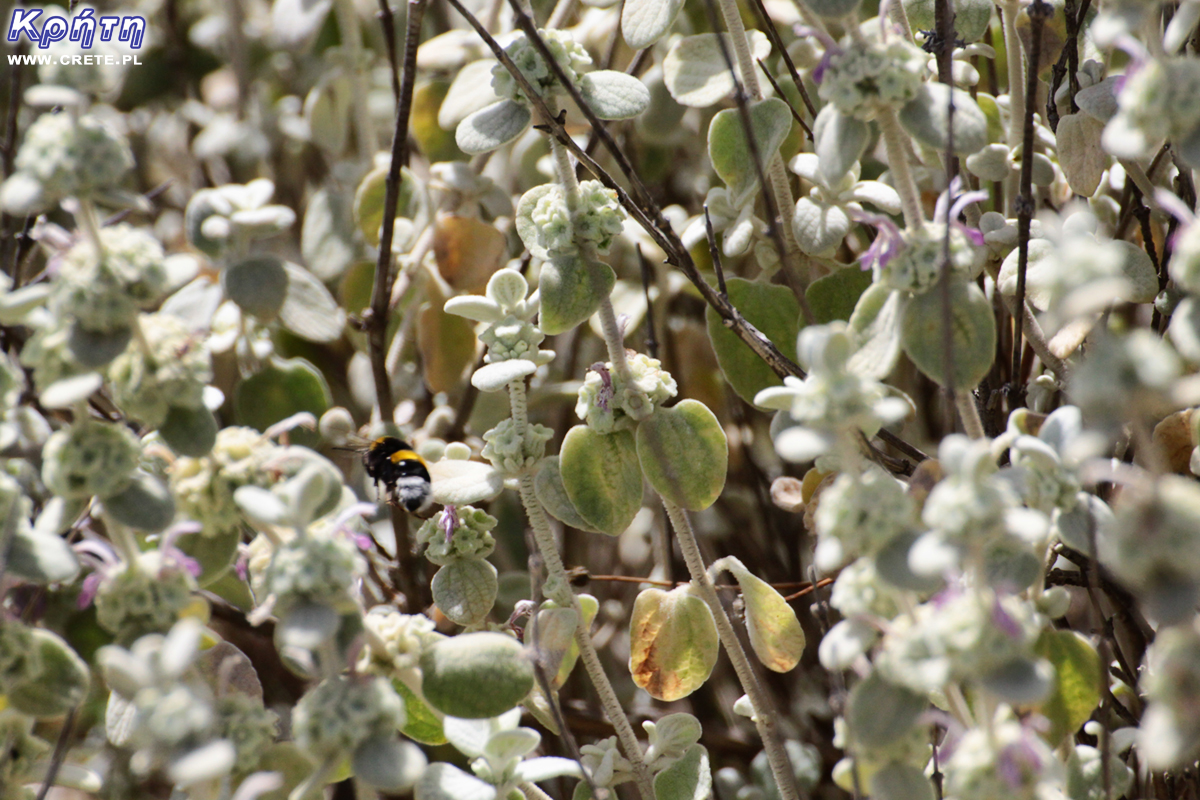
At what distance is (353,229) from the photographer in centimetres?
123

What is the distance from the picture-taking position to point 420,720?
0.77 m

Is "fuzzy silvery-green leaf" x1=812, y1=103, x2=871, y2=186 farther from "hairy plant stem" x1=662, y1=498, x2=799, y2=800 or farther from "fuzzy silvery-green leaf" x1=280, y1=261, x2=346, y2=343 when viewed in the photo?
"fuzzy silvery-green leaf" x1=280, y1=261, x2=346, y2=343

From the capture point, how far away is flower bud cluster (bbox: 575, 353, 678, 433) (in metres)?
0.79

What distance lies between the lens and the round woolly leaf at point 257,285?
0.89m

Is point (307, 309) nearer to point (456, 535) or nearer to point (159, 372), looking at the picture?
point (456, 535)

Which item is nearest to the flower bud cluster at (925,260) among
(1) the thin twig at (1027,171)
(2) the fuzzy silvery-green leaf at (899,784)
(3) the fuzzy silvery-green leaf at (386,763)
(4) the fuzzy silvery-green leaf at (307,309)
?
(1) the thin twig at (1027,171)

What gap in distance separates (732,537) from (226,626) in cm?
58

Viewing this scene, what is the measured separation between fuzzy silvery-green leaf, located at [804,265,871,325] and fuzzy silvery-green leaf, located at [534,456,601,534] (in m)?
0.25

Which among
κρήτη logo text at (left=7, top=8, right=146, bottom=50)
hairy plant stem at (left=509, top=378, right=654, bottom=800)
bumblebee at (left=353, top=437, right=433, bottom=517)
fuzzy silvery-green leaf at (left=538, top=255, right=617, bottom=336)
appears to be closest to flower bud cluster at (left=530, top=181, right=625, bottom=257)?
fuzzy silvery-green leaf at (left=538, top=255, right=617, bottom=336)

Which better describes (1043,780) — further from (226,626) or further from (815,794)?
(226,626)

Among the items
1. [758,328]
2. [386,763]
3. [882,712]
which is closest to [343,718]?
[386,763]

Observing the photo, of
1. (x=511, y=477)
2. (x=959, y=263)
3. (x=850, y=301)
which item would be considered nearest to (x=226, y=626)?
(x=511, y=477)

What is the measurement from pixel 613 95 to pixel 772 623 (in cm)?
41

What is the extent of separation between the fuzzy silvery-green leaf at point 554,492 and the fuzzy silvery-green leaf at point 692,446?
8 cm
